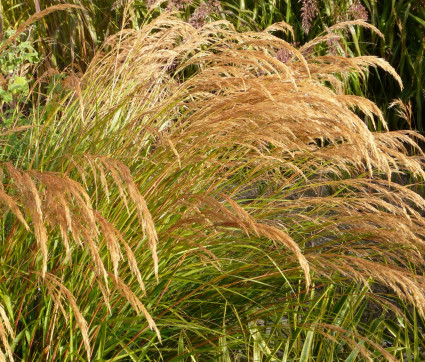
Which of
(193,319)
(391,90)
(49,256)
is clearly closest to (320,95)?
(193,319)

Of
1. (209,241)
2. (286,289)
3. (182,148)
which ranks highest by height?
(182,148)

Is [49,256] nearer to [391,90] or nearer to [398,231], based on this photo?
[398,231]

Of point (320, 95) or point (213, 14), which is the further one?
point (213, 14)

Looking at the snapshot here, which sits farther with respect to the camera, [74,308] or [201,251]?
[201,251]

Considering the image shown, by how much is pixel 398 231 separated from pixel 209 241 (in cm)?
60

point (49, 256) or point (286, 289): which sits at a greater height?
point (49, 256)

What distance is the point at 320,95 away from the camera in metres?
1.87

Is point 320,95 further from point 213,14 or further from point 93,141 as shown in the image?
point 213,14

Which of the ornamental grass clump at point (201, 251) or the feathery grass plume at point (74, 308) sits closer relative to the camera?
the feathery grass plume at point (74, 308)

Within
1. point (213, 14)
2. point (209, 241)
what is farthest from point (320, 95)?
point (213, 14)

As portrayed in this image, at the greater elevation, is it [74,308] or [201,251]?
[74,308]

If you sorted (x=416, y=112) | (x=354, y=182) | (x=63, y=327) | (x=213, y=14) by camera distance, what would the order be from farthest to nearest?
1. (x=416, y=112)
2. (x=213, y=14)
3. (x=354, y=182)
4. (x=63, y=327)

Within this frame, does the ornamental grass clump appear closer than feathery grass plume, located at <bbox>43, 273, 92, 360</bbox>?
No

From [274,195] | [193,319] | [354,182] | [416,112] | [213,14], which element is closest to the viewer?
[193,319]
